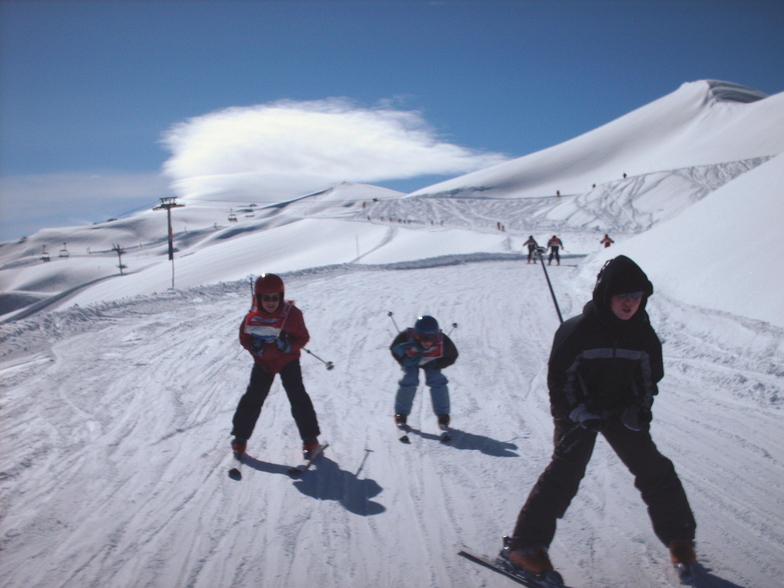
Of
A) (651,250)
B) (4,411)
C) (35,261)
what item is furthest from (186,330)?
(35,261)

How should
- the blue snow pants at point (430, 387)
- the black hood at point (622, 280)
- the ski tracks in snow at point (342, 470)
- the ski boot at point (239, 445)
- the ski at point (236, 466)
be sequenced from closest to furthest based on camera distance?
the black hood at point (622, 280) → the ski tracks in snow at point (342, 470) → the ski at point (236, 466) → the ski boot at point (239, 445) → the blue snow pants at point (430, 387)

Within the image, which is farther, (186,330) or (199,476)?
(186,330)

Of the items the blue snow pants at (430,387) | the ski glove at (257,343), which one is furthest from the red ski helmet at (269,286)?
the blue snow pants at (430,387)

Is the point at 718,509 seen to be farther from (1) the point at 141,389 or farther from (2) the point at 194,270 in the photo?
(2) the point at 194,270

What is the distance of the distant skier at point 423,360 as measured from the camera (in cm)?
496

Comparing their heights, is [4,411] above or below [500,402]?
above

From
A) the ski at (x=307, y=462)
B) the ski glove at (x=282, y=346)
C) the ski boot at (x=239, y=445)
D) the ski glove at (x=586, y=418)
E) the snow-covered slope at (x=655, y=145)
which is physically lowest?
the ski at (x=307, y=462)

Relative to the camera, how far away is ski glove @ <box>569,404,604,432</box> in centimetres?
285

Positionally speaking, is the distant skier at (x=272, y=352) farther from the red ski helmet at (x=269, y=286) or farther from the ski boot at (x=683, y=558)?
the ski boot at (x=683, y=558)

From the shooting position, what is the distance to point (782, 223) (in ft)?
30.7

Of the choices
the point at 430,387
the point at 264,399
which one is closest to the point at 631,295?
the point at 430,387

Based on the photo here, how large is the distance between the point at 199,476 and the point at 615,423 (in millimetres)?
3097

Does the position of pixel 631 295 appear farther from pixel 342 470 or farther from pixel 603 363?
pixel 342 470

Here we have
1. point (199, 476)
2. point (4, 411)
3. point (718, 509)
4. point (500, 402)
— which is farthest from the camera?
point (500, 402)
